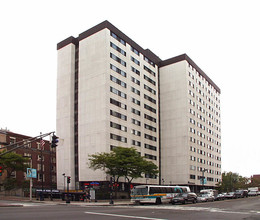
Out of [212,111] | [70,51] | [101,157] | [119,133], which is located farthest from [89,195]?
[212,111]

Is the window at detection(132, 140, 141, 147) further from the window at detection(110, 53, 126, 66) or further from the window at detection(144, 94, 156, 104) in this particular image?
the window at detection(110, 53, 126, 66)

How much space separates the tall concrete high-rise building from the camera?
258 feet

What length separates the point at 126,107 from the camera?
8456 cm

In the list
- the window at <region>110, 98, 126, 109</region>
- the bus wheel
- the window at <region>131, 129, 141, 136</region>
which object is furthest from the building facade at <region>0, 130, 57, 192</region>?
the bus wheel

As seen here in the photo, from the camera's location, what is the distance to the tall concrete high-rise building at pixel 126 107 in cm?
7875

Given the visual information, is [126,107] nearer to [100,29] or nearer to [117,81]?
[117,81]

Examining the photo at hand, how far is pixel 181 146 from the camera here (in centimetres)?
9912

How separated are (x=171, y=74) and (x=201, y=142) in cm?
2568

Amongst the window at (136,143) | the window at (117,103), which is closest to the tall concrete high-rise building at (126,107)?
the window at (117,103)

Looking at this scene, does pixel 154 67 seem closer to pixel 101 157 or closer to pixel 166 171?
pixel 166 171

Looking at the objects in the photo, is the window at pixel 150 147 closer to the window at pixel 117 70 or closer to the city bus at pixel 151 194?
the window at pixel 117 70

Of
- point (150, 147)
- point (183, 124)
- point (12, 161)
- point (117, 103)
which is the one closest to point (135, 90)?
point (117, 103)

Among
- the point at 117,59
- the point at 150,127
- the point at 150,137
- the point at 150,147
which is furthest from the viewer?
the point at 150,127

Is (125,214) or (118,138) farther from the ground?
(118,138)
